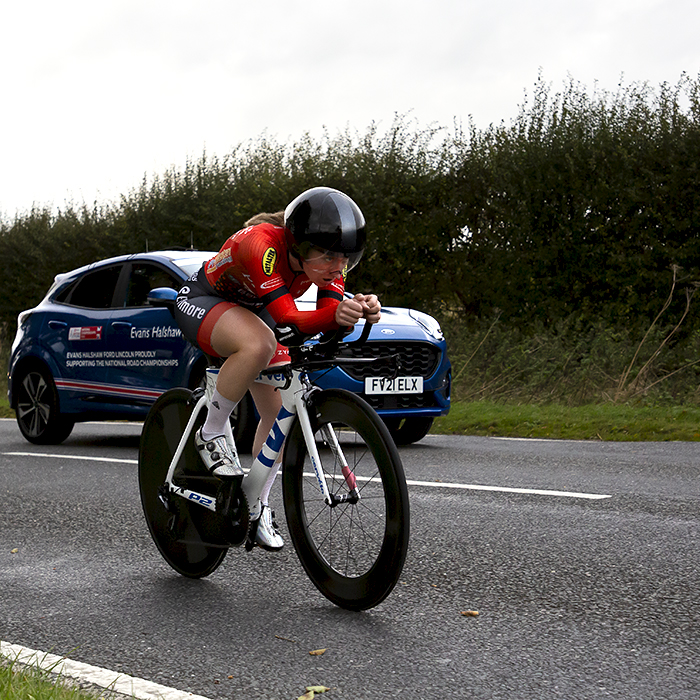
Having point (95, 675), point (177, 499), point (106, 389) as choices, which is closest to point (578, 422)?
point (106, 389)

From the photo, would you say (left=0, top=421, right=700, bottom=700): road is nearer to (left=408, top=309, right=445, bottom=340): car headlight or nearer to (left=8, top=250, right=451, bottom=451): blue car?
(left=8, top=250, right=451, bottom=451): blue car

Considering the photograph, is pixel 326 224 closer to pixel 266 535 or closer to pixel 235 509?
pixel 235 509

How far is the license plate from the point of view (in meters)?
8.70

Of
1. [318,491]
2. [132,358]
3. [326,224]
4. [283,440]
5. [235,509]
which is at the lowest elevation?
[132,358]

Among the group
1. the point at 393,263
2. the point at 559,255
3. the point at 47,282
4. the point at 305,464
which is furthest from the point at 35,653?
the point at 47,282

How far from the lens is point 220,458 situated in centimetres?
422

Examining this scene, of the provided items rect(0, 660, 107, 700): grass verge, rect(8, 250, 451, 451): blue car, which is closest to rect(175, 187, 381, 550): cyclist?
rect(0, 660, 107, 700): grass verge

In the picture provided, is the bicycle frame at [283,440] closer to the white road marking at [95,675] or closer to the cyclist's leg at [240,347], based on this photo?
the cyclist's leg at [240,347]

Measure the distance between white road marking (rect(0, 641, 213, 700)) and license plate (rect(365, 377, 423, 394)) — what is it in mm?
5348

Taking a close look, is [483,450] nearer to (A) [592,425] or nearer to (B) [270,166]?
(A) [592,425]

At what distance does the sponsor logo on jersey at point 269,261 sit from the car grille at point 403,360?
15.7 feet

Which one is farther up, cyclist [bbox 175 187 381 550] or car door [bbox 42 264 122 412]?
cyclist [bbox 175 187 381 550]

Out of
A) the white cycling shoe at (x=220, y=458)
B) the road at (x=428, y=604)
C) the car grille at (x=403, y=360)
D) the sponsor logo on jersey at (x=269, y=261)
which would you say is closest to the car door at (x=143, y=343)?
the car grille at (x=403, y=360)

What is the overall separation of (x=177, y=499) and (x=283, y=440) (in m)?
0.76
